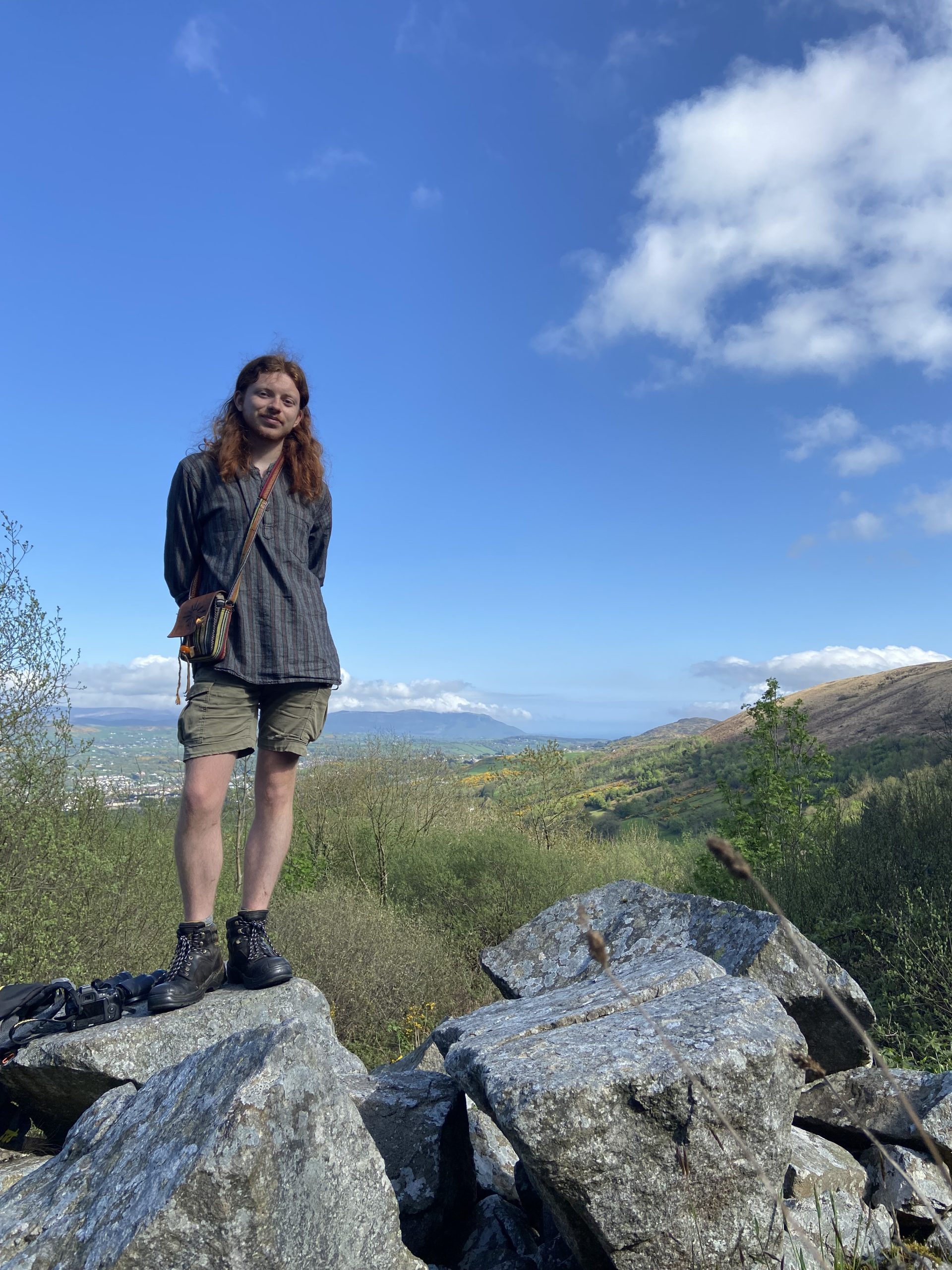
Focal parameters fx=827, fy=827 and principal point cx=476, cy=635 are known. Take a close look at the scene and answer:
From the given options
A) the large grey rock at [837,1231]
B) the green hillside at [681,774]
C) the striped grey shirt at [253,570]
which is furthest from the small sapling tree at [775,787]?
the striped grey shirt at [253,570]

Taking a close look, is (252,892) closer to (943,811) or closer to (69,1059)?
(69,1059)

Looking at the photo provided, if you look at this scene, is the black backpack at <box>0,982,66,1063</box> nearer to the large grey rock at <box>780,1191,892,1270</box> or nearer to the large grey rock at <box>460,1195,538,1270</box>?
the large grey rock at <box>460,1195,538,1270</box>

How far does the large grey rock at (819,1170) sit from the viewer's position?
10.4 feet

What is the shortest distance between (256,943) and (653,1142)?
2.26m

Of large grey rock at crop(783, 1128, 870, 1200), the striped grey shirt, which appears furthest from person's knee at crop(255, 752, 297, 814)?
large grey rock at crop(783, 1128, 870, 1200)

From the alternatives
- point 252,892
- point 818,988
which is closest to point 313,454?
point 252,892

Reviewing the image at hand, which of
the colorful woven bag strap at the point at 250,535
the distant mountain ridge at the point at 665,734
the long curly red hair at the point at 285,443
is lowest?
the distant mountain ridge at the point at 665,734

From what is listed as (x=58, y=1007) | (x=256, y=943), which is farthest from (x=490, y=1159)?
(x=58, y=1007)

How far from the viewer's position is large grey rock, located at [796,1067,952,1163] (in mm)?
3523

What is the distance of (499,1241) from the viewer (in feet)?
10.0

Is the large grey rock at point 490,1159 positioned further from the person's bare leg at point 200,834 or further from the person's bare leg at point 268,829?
the person's bare leg at point 200,834

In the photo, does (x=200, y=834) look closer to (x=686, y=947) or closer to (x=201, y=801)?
(x=201, y=801)

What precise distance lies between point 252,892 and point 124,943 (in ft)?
17.1

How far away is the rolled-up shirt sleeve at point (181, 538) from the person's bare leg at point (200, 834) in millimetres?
925
